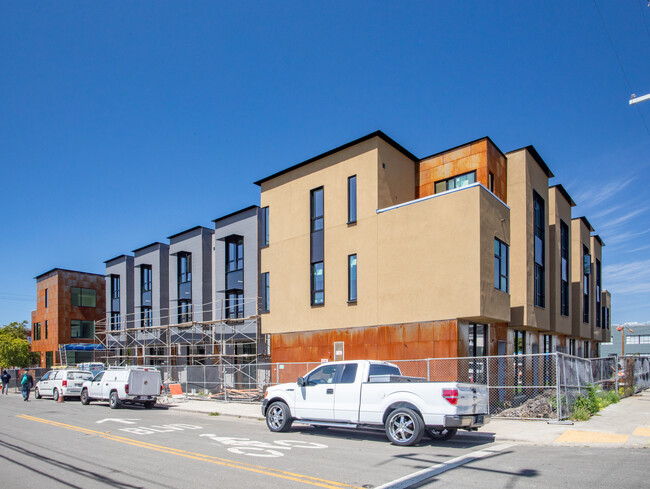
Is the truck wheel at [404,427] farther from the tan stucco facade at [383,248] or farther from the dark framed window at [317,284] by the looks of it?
the dark framed window at [317,284]

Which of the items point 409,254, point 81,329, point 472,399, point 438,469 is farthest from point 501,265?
point 81,329

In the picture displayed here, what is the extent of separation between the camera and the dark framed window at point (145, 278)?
41.3 m

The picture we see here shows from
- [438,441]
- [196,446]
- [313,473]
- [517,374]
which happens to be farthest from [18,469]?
[517,374]

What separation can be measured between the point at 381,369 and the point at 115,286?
37.6 meters

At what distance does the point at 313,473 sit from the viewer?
872 centimetres

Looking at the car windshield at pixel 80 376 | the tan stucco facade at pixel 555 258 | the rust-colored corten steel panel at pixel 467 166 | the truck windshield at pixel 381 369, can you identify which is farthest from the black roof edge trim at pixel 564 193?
the car windshield at pixel 80 376

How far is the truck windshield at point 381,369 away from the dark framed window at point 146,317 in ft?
98.7

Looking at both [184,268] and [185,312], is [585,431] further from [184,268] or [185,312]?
[184,268]

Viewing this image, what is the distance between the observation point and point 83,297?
52.0 meters

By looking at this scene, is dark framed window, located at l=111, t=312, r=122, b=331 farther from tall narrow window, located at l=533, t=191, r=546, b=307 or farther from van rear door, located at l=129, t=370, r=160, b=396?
tall narrow window, located at l=533, t=191, r=546, b=307

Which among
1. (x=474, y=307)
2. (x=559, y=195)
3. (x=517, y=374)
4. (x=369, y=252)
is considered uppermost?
(x=559, y=195)

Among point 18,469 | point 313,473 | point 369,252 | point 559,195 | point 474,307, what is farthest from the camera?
point 559,195

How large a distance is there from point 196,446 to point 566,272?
24.4 metres

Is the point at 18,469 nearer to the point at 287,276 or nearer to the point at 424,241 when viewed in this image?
the point at 424,241
